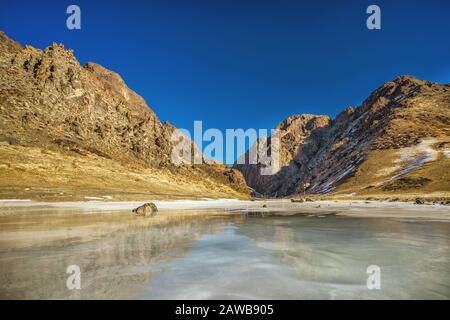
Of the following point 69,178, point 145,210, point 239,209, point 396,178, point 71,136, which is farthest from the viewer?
point 396,178

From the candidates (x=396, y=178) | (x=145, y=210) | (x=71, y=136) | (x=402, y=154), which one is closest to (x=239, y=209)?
(x=145, y=210)

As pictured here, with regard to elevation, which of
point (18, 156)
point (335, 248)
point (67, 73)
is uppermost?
point (67, 73)

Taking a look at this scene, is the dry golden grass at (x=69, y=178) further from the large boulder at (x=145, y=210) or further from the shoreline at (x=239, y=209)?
the large boulder at (x=145, y=210)

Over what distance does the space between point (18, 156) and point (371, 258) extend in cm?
Result: 8950

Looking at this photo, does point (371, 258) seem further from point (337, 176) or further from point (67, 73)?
point (337, 176)

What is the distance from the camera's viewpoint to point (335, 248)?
11.5m

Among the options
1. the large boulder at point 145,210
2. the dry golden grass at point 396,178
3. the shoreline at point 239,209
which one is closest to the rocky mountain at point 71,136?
the shoreline at point 239,209

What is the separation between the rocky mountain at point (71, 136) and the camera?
78.4 m

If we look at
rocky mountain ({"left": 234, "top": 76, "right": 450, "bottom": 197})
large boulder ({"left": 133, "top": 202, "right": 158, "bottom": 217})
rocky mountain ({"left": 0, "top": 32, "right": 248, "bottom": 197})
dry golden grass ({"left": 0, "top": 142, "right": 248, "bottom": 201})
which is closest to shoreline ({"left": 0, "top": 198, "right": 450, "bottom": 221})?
large boulder ({"left": 133, "top": 202, "right": 158, "bottom": 217})

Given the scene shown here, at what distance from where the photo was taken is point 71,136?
10788cm

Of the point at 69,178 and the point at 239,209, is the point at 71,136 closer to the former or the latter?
the point at 69,178

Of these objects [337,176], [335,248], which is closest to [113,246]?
[335,248]

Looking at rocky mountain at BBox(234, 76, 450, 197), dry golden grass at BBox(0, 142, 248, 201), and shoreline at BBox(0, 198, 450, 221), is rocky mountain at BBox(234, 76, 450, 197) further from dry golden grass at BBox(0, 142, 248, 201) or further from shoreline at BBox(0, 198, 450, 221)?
dry golden grass at BBox(0, 142, 248, 201)

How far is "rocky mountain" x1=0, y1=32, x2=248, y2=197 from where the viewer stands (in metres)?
78.4
